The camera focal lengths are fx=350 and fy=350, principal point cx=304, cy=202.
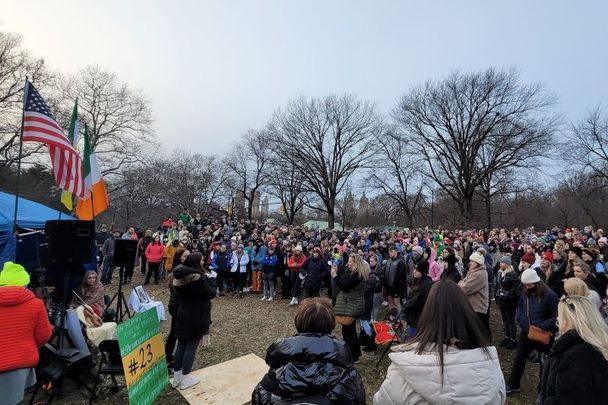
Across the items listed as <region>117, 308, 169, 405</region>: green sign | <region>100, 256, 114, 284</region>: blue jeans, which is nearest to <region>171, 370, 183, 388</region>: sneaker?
<region>117, 308, 169, 405</region>: green sign

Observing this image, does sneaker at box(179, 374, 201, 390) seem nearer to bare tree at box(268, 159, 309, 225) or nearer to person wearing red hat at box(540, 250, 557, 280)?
person wearing red hat at box(540, 250, 557, 280)

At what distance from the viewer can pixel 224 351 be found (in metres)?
6.82

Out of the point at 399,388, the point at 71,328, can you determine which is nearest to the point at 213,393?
the point at 71,328

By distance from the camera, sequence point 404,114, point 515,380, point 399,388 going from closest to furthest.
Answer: point 399,388 → point 515,380 → point 404,114

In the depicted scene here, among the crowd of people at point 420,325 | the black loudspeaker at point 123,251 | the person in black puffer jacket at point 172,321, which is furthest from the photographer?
the black loudspeaker at point 123,251

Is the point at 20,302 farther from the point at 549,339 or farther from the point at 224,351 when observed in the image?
the point at 549,339

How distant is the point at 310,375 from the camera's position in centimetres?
208

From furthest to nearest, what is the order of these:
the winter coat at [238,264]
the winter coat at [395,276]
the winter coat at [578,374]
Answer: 1. the winter coat at [238,264]
2. the winter coat at [395,276]
3. the winter coat at [578,374]

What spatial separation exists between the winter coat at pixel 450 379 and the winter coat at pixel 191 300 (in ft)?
11.0

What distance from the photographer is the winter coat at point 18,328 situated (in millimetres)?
3385

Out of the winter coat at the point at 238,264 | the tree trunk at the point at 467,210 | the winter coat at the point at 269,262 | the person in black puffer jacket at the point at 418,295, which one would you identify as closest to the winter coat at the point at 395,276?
the person in black puffer jacket at the point at 418,295

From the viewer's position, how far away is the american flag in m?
6.61

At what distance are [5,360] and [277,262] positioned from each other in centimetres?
884

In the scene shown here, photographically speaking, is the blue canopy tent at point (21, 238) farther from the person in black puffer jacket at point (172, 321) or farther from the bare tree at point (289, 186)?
the bare tree at point (289, 186)
